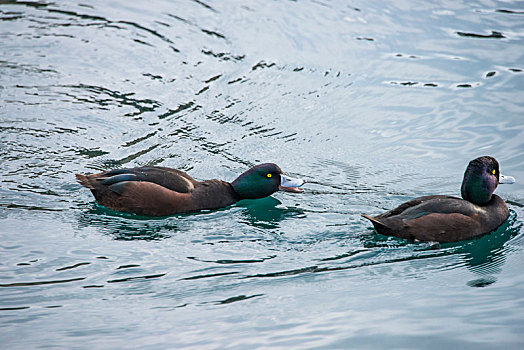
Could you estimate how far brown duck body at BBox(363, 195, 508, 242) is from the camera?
7164 millimetres

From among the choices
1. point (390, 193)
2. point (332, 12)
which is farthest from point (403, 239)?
point (332, 12)

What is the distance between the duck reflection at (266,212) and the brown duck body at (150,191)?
398 mm

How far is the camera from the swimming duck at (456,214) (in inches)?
282

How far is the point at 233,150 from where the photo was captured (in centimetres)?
991

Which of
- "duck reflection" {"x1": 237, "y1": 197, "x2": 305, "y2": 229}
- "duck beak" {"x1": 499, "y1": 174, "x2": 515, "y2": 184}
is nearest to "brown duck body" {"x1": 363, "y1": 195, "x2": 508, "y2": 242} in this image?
"duck beak" {"x1": 499, "y1": 174, "x2": 515, "y2": 184}

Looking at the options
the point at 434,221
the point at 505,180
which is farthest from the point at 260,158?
the point at 505,180

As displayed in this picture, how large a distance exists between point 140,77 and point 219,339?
751 cm

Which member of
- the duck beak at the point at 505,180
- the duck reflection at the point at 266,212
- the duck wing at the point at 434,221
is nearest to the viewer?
the duck wing at the point at 434,221

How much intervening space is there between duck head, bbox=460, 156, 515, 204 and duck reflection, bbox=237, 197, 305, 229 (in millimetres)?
1899

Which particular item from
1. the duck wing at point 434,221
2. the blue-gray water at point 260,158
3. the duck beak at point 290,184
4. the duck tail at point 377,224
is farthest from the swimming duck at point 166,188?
the duck wing at point 434,221

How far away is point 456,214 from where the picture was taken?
7.27m

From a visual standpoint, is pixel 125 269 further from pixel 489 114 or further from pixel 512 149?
pixel 489 114

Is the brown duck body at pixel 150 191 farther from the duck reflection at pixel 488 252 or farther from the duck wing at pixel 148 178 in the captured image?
the duck reflection at pixel 488 252

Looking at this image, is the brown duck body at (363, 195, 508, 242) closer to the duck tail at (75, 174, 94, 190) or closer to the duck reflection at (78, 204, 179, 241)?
the duck reflection at (78, 204, 179, 241)
